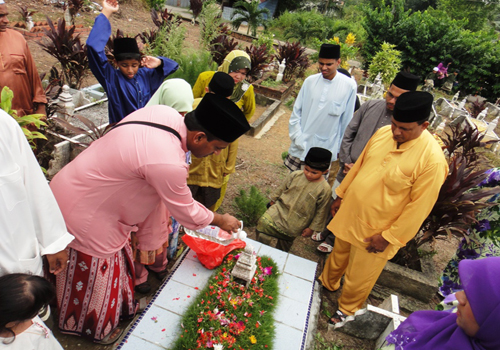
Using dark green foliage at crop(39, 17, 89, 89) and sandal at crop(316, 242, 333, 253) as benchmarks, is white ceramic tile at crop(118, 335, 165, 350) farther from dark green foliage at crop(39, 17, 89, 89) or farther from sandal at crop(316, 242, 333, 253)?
dark green foliage at crop(39, 17, 89, 89)

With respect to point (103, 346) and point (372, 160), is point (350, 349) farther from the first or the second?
point (103, 346)

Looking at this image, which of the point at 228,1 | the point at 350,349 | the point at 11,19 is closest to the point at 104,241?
the point at 350,349

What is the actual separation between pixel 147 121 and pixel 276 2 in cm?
2633

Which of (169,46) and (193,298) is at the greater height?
(169,46)

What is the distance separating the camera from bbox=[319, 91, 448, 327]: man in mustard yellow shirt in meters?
2.48

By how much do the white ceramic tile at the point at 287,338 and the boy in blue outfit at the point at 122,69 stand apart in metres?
2.52

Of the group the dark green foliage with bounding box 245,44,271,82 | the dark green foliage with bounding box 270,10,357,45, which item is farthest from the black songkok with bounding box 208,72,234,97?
the dark green foliage with bounding box 270,10,357,45

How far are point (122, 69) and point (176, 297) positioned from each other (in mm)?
2203

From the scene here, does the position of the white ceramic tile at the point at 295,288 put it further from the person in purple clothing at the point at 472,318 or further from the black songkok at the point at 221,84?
the black songkok at the point at 221,84

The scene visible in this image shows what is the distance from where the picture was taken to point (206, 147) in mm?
2047

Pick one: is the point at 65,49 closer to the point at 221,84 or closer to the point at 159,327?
the point at 221,84

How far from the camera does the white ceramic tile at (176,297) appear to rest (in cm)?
263

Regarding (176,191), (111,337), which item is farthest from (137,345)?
(176,191)

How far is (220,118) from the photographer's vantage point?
1.88 metres
